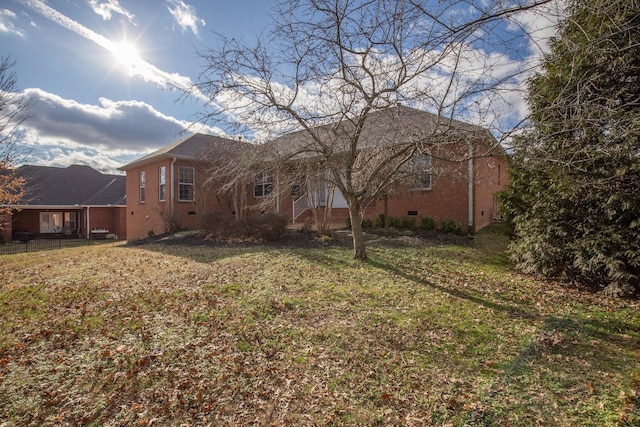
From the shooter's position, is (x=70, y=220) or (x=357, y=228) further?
(x=70, y=220)

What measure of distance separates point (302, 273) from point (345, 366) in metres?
3.90

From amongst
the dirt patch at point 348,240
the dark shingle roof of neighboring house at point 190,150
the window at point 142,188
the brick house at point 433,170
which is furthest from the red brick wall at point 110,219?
the brick house at point 433,170

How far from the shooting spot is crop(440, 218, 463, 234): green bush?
12180mm

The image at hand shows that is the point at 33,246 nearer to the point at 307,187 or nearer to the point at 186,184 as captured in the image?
the point at 186,184

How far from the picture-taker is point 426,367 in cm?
358

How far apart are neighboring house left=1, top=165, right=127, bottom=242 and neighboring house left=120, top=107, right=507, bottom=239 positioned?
20.7 ft

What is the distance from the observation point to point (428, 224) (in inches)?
505

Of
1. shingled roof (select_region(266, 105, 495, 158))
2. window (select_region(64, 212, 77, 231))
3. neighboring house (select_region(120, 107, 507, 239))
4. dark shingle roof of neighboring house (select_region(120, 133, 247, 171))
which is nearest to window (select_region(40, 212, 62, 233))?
window (select_region(64, 212, 77, 231))

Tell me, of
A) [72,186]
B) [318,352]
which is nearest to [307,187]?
[318,352]

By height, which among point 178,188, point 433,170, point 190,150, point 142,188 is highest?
point 190,150

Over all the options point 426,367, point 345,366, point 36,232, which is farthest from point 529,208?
point 36,232

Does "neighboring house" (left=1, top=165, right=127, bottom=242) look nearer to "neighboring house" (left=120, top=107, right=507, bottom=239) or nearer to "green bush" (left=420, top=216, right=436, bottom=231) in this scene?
"neighboring house" (left=120, top=107, right=507, bottom=239)

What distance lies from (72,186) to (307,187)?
25.3 m

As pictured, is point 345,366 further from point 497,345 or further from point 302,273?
point 302,273
